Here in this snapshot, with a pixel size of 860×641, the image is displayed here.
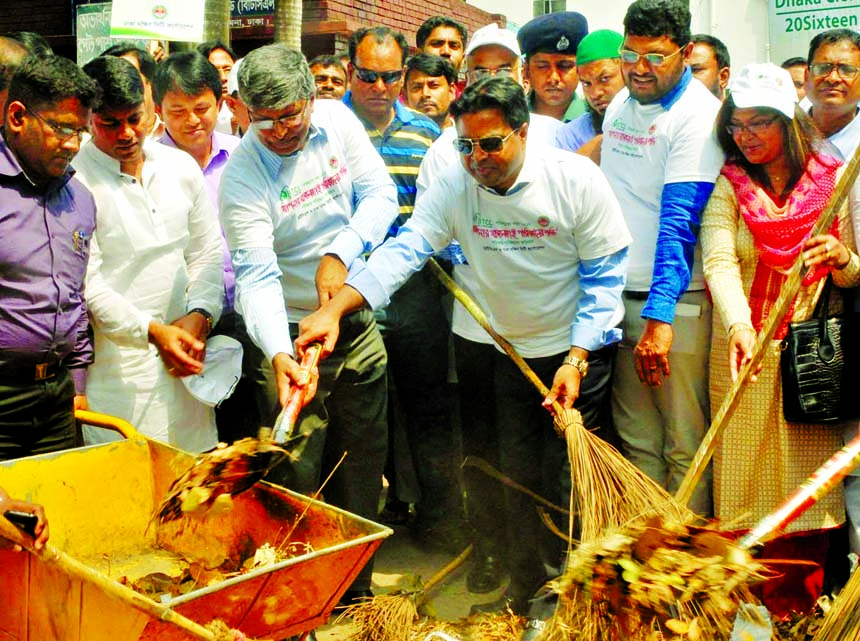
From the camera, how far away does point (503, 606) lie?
482 centimetres

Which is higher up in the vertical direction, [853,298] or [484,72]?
[484,72]

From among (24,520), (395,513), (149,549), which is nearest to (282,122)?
(149,549)

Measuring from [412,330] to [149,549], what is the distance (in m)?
1.79

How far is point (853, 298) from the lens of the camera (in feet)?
14.2

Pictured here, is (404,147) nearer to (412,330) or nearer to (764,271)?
(412,330)

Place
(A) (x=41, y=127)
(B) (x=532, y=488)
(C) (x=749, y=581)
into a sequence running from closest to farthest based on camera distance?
(C) (x=749, y=581) → (A) (x=41, y=127) → (B) (x=532, y=488)

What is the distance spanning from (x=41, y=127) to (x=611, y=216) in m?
2.23

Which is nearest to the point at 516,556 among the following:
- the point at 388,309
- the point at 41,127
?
the point at 388,309

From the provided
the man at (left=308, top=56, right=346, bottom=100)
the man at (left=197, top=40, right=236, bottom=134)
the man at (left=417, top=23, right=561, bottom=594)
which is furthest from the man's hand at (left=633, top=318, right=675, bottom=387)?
the man at (left=197, top=40, right=236, bottom=134)

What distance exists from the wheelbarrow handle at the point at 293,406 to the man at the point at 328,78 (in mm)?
3328

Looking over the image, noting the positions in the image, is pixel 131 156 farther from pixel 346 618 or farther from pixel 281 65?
pixel 346 618

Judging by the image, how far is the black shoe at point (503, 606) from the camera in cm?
461

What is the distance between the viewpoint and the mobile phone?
2924 mm

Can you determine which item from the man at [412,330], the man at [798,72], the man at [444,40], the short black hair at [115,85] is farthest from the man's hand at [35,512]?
the man at [798,72]
